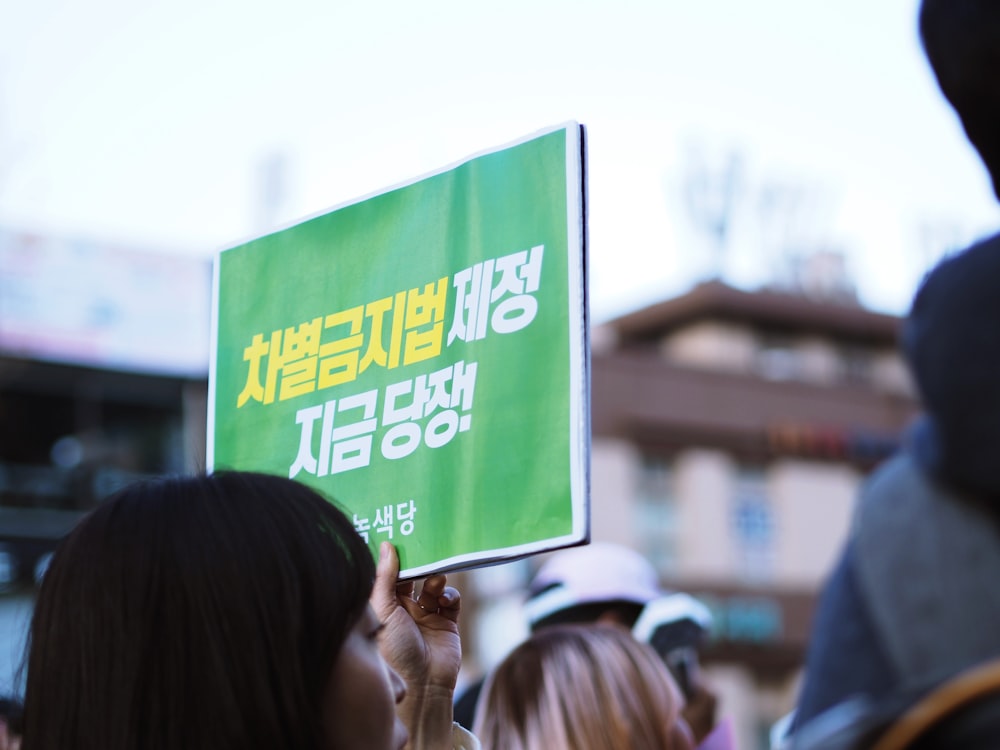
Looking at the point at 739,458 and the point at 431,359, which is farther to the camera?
the point at 739,458

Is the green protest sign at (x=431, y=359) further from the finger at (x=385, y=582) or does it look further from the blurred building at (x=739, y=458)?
the blurred building at (x=739, y=458)

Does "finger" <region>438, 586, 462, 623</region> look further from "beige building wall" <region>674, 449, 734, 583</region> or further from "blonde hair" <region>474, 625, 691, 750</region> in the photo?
"beige building wall" <region>674, 449, 734, 583</region>

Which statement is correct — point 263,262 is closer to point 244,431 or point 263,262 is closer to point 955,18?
point 244,431

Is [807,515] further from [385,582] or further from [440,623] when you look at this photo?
[385,582]

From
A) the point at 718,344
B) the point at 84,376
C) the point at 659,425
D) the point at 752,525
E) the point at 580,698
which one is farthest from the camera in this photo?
the point at 718,344

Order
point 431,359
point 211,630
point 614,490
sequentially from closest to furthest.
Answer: point 211,630 → point 431,359 → point 614,490

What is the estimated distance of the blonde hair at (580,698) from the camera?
92.3 inches

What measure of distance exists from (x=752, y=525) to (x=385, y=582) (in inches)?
853

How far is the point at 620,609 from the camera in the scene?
10.7 ft

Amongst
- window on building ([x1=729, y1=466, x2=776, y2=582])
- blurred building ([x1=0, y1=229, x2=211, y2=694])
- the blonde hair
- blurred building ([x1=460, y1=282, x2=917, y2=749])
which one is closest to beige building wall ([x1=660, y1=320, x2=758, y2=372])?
blurred building ([x1=460, y1=282, x2=917, y2=749])

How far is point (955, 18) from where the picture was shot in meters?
0.97

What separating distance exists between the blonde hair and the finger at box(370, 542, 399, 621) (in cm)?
68

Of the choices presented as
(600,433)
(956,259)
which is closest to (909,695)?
(956,259)

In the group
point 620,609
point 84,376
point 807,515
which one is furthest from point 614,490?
point 620,609
